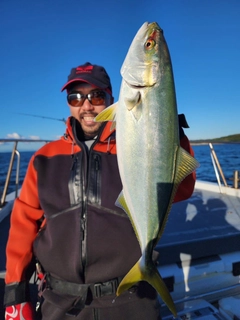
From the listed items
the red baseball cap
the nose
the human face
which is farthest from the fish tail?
the red baseball cap

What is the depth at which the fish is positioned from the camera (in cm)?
161

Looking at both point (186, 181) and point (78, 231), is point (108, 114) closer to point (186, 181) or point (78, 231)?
point (186, 181)

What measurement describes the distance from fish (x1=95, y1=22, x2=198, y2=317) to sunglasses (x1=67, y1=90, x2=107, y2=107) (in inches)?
25.3

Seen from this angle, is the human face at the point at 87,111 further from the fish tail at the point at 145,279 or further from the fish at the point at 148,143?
the fish tail at the point at 145,279

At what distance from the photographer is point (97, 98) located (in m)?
→ 2.33

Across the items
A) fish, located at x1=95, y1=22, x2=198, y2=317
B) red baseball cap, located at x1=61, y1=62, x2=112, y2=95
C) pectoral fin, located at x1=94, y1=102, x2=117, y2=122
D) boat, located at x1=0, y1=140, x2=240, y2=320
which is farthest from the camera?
boat, located at x1=0, y1=140, x2=240, y2=320

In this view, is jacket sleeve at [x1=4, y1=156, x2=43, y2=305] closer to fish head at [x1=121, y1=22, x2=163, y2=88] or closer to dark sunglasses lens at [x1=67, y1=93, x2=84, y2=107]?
dark sunglasses lens at [x1=67, y1=93, x2=84, y2=107]

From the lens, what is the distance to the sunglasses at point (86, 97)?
2316 mm

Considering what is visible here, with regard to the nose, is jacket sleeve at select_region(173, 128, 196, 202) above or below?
below

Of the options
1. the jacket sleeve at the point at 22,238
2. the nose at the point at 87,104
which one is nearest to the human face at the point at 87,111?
the nose at the point at 87,104

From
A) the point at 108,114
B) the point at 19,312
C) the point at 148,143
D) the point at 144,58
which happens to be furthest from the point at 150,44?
the point at 19,312

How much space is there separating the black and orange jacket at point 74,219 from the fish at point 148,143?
1.02 feet

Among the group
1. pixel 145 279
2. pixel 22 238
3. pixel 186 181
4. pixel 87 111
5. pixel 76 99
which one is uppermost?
pixel 76 99

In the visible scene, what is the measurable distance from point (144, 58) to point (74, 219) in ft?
4.29
